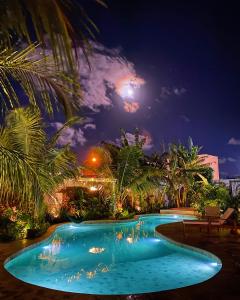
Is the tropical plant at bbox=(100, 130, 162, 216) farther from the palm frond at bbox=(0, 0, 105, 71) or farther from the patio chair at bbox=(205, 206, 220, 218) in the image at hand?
the palm frond at bbox=(0, 0, 105, 71)

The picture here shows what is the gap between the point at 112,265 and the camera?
336 inches

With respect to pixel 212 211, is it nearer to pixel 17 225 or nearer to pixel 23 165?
pixel 17 225

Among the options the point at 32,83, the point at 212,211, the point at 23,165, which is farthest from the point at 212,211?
the point at 32,83

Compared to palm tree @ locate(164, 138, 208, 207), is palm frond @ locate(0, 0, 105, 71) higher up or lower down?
lower down

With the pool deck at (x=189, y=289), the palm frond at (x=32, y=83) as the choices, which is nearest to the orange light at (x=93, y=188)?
the pool deck at (x=189, y=289)

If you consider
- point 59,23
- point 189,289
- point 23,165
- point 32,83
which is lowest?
point 189,289

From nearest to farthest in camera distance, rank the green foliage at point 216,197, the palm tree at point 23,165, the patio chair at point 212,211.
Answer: the palm tree at point 23,165
the patio chair at point 212,211
the green foliage at point 216,197

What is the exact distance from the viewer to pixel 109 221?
17625 mm

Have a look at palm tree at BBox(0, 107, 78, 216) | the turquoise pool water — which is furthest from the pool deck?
palm tree at BBox(0, 107, 78, 216)

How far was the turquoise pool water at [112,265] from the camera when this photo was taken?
6.80m

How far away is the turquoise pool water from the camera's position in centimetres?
680

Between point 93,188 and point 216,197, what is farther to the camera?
point 93,188

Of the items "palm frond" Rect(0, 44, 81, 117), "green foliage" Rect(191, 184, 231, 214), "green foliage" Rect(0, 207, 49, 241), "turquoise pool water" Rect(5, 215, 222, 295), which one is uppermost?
"palm frond" Rect(0, 44, 81, 117)

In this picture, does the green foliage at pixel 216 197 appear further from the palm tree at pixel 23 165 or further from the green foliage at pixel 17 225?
the palm tree at pixel 23 165
